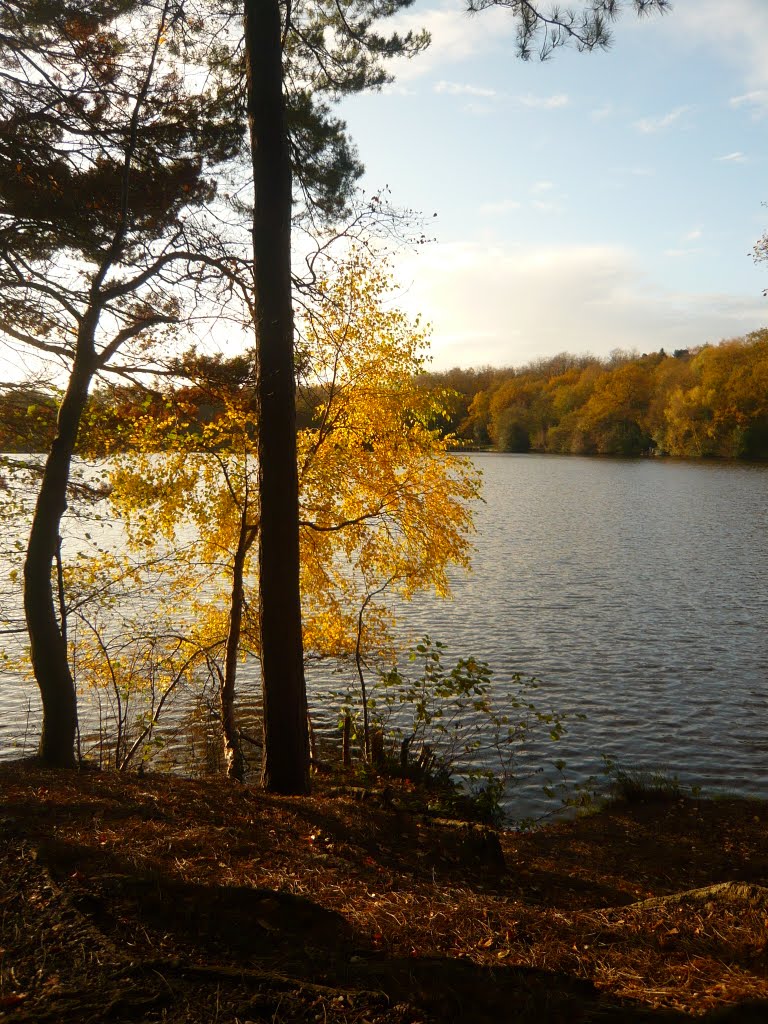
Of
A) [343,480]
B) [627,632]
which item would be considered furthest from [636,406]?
[343,480]

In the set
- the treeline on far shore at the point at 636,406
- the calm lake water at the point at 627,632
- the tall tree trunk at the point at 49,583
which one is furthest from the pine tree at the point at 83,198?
the treeline on far shore at the point at 636,406

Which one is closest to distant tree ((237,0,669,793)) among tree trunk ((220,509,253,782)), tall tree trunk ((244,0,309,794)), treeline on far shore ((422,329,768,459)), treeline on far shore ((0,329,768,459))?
tall tree trunk ((244,0,309,794))

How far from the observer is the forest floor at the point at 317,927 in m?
3.01

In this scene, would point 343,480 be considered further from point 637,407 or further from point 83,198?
point 637,407

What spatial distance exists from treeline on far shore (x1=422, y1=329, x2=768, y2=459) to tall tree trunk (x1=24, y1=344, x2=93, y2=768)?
5047 centimetres

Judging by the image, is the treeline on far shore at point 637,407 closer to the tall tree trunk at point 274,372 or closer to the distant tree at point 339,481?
the distant tree at point 339,481

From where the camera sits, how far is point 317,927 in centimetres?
394

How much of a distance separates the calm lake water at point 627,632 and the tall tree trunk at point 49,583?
476cm

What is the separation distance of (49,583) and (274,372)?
409 cm

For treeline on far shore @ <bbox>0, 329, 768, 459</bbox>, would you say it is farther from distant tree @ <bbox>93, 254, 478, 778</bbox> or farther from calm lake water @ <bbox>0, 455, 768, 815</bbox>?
distant tree @ <bbox>93, 254, 478, 778</bbox>

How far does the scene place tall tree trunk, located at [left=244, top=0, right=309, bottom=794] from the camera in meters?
7.50

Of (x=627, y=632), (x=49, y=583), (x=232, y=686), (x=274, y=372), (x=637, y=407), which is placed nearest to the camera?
(x=274, y=372)

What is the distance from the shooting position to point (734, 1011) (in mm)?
2680

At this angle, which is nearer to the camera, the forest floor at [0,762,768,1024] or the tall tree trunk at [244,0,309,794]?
the forest floor at [0,762,768,1024]
